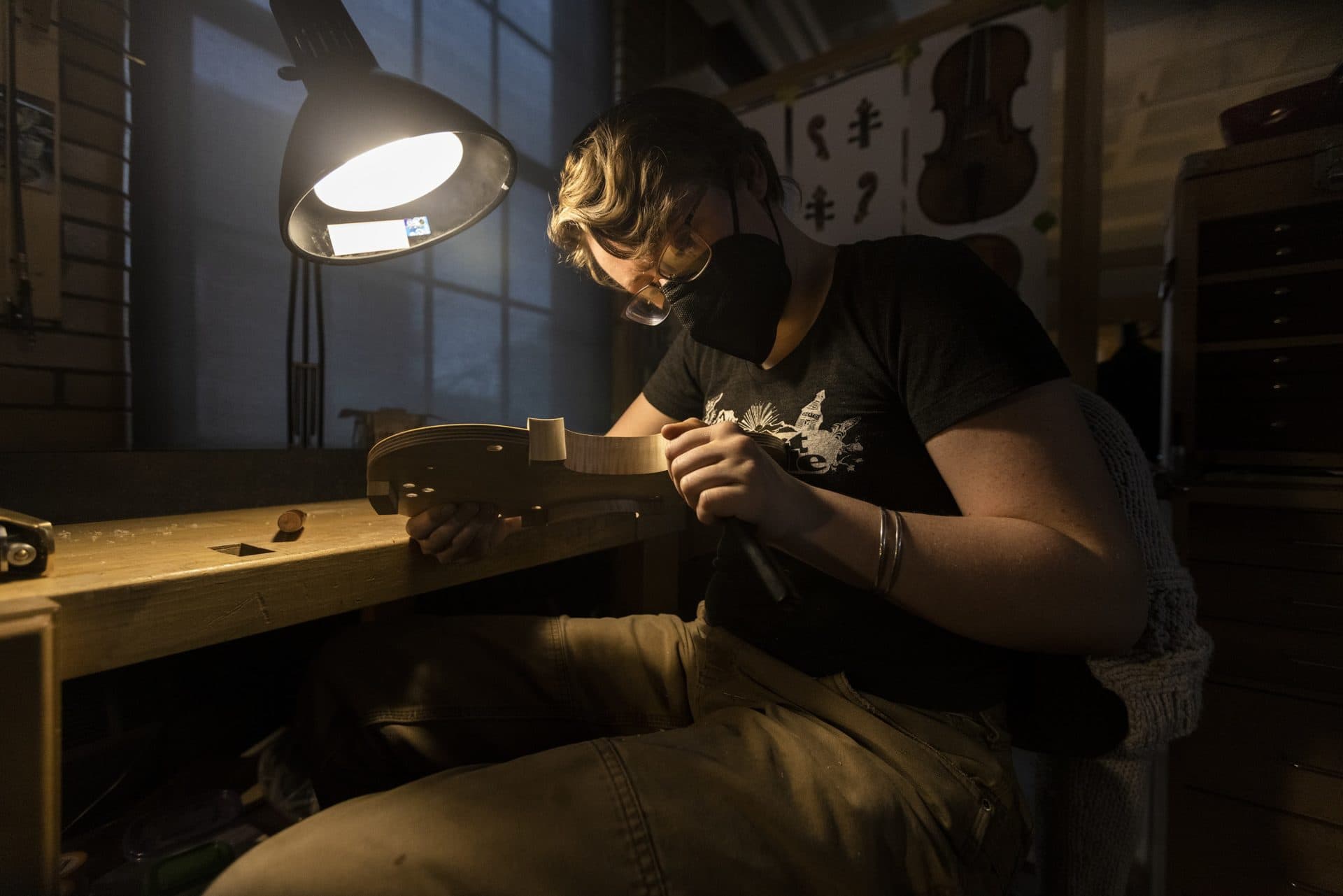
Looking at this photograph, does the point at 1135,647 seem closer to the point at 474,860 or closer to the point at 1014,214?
the point at 474,860

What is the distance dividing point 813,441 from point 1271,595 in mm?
1058

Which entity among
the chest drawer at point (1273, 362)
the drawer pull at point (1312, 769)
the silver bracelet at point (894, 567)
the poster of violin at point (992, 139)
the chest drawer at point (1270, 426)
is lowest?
the drawer pull at point (1312, 769)

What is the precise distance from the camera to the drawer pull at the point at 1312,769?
102cm

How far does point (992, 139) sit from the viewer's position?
163cm

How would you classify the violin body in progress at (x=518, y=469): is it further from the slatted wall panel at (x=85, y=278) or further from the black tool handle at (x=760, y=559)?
the slatted wall panel at (x=85, y=278)

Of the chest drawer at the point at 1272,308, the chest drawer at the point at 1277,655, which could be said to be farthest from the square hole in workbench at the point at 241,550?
the chest drawer at the point at 1272,308

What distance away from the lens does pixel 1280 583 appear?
1068 millimetres

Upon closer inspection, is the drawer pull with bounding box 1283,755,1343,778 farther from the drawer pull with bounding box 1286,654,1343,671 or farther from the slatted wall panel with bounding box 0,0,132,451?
the slatted wall panel with bounding box 0,0,132,451

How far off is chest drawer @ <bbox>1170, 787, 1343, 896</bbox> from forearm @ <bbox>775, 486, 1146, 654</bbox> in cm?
96

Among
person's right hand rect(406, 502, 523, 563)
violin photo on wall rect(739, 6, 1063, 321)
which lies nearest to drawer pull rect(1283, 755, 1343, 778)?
violin photo on wall rect(739, 6, 1063, 321)

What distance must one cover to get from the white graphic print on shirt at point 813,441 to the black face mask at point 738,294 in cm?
10

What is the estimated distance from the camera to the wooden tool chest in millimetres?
1039

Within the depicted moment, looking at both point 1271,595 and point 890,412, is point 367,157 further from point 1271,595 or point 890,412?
point 1271,595

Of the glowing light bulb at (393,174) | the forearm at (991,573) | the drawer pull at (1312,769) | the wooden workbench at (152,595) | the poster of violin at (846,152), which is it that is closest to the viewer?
the wooden workbench at (152,595)
